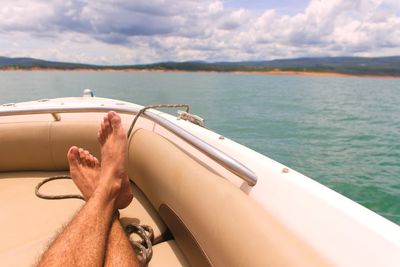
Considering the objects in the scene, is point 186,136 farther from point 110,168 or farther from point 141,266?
point 141,266

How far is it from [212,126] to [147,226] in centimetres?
876

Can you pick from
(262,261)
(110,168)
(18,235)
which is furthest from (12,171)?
(262,261)

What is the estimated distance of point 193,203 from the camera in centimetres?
123

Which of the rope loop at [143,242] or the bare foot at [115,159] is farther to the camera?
the bare foot at [115,159]

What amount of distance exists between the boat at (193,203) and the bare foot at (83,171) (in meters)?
0.18

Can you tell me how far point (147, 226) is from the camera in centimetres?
152

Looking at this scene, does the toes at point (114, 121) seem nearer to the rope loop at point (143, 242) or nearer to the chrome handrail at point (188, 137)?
the chrome handrail at point (188, 137)

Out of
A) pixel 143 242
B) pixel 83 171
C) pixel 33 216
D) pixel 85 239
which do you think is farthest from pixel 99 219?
pixel 33 216

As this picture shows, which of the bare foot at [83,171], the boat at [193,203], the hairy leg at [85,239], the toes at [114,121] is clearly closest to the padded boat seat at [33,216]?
the boat at [193,203]

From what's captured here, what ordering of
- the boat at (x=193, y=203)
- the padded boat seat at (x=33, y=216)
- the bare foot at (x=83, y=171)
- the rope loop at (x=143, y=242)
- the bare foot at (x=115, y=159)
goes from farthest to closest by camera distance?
1. the bare foot at (x=83, y=171)
2. the bare foot at (x=115, y=159)
3. the padded boat seat at (x=33, y=216)
4. the rope loop at (x=143, y=242)
5. the boat at (x=193, y=203)

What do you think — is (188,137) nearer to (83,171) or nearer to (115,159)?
(115,159)

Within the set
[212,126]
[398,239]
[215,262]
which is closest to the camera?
[398,239]

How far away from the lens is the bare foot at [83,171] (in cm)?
161

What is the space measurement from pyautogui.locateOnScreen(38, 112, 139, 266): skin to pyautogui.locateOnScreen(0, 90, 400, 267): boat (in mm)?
179
